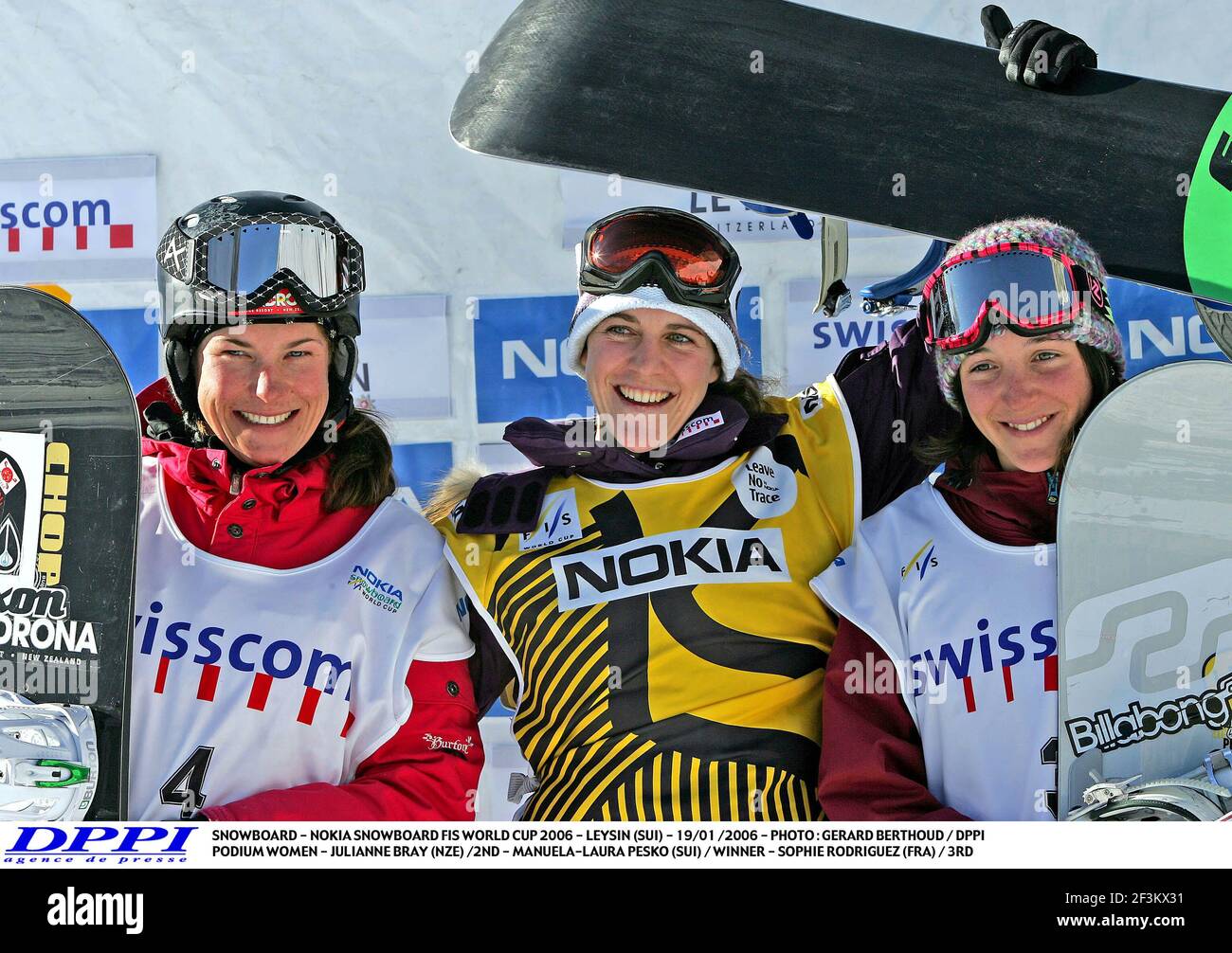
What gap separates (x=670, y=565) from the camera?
2.33 meters

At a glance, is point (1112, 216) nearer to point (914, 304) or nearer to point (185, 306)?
point (914, 304)

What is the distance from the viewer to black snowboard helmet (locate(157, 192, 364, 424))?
2.41 metres

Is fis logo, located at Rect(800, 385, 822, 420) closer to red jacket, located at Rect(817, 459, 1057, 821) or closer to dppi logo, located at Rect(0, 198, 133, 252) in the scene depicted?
red jacket, located at Rect(817, 459, 1057, 821)

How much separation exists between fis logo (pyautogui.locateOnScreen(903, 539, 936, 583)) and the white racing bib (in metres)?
0.77

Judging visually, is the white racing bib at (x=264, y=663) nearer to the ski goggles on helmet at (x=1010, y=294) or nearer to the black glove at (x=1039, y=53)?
the ski goggles on helmet at (x=1010, y=294)

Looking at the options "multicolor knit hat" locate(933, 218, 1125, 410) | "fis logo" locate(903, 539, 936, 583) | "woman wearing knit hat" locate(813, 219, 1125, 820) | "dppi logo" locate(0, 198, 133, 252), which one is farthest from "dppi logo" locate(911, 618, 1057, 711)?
"dppi logo" locate(0, 198, 133, 252)

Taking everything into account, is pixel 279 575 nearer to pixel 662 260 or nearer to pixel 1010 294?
pixel 662 260

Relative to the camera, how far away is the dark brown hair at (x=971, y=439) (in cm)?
228

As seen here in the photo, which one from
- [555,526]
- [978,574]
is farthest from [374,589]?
[978,574]

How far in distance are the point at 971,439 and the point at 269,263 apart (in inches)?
49.4

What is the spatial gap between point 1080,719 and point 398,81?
2466mm

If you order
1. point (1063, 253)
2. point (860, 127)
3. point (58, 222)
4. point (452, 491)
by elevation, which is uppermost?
point (58, 222)

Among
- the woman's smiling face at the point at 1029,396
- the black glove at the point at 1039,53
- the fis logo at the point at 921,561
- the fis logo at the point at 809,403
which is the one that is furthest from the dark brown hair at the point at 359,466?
the black glove at the point at 1039,53

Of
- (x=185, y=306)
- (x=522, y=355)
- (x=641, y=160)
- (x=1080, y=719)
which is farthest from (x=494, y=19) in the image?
(x=1080, y=719)
